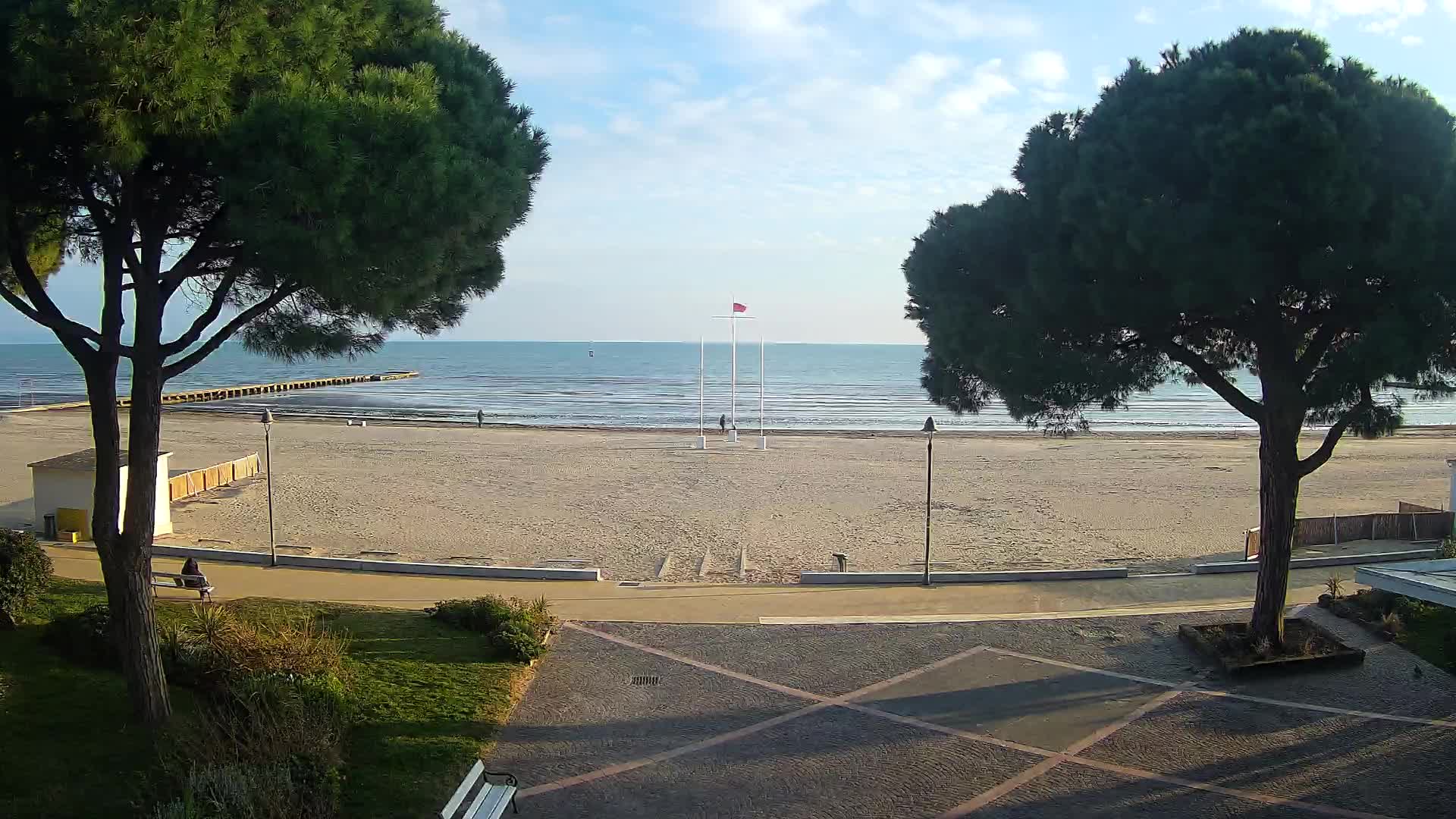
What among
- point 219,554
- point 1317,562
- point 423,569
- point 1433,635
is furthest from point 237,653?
point 1317,562

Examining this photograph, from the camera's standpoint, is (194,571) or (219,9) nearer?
(219,9)

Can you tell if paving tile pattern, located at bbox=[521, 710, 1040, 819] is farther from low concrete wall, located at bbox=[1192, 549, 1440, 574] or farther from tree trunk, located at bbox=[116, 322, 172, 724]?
low concrete wall, located at bbox=[1192, 549, 1440, 574]

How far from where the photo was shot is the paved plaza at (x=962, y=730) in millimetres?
7703

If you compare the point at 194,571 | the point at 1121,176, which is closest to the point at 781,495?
the point at 194,571

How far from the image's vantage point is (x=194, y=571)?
13.4 meters

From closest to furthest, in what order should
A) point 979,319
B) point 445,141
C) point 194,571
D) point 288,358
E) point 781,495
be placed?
point 445,141 → point 288,358 → point 979,319 → point 194,571 → point 781,495

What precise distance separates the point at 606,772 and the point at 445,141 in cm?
542

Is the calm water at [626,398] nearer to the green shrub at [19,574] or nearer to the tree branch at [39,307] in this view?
the green shrub at [19,574]

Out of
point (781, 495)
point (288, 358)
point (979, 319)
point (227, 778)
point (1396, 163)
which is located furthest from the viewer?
point (781, 495)

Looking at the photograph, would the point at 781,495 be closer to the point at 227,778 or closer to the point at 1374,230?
the point at 1374,230

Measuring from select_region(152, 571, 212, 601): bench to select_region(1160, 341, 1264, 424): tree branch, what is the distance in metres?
12.8

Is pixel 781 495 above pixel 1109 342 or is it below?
below

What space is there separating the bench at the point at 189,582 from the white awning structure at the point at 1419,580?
45.7 ft

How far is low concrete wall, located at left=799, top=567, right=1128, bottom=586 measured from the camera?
50.1 ft
